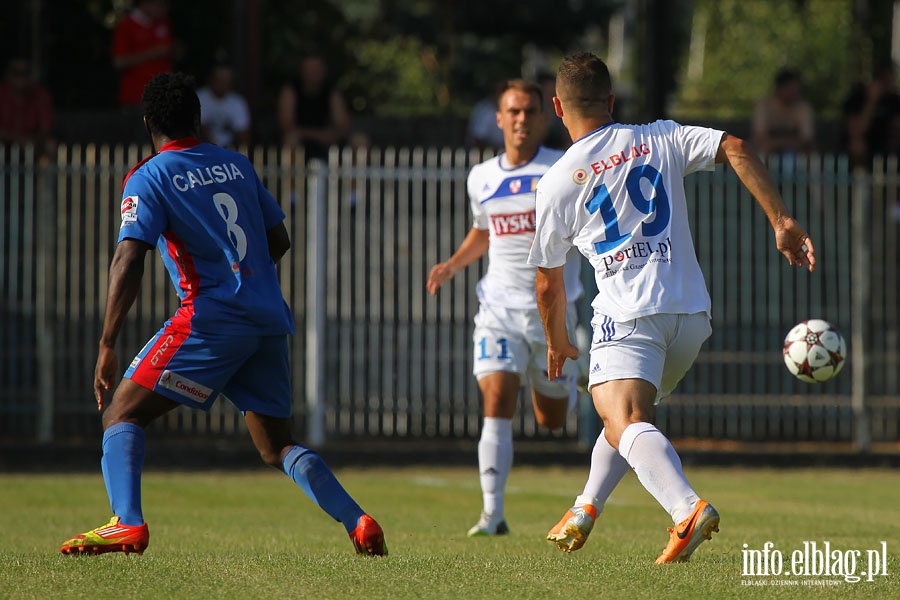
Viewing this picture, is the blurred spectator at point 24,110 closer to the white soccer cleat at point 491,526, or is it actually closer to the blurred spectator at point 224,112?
the blurred spectator at point 224,112

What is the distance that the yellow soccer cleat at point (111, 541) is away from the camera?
6.33 m

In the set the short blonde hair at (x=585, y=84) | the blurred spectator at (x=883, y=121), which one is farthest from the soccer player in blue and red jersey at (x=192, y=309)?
the blurred spectator at (x=883, y=121)

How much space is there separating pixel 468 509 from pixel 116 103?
13076 mm

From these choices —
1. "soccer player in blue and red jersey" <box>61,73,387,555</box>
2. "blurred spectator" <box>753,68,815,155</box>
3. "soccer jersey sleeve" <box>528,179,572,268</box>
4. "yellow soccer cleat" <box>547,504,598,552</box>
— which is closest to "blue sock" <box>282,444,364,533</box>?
"soccer player in blue and red jersey" <box>61,73,387,555</box>

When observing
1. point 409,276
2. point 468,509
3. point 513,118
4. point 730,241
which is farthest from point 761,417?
point 513,118

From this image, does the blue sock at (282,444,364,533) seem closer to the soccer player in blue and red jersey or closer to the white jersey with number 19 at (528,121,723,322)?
the soccer player in blue and red jersey

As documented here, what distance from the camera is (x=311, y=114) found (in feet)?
53.4

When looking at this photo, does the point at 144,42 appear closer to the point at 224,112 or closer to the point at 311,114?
the point at 224,112

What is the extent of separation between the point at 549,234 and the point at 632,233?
0.38 metres

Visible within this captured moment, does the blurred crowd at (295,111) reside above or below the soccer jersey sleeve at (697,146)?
above

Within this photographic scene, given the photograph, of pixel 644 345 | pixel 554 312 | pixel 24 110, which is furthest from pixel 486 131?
pixel 644 345

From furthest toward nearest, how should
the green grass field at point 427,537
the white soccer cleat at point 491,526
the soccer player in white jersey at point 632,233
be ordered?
the white soccer cleat at point 491,526
the soccer player in white jersey at point 632,233
the green grass field at point 427,537

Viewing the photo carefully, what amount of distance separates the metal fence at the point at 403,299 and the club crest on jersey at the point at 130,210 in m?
8.03

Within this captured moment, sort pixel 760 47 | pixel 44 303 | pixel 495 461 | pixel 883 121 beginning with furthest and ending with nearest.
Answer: pixel 760 47 → pixel 883 121 → pixel 44 303 → pixel 495 461
